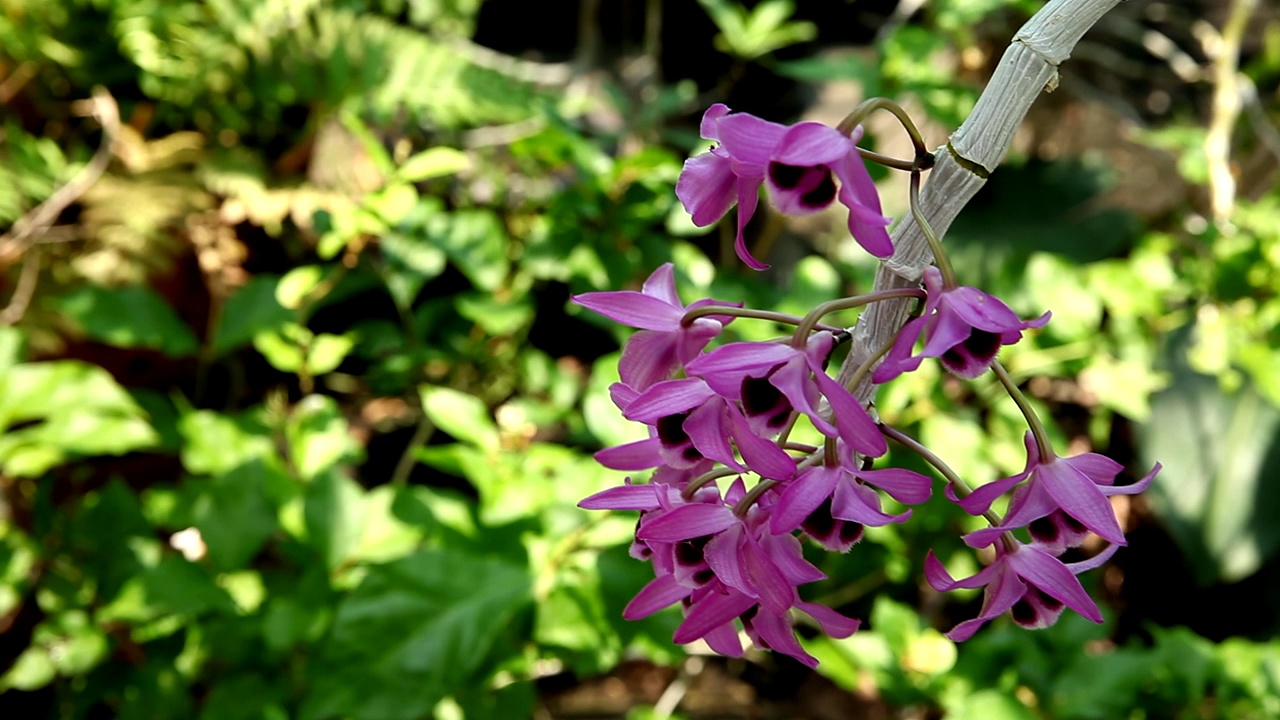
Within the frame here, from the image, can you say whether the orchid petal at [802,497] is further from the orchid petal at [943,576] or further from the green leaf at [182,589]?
the green leaf at [182,589]

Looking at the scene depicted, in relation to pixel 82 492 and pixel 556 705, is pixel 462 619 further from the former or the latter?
pixel 82 492

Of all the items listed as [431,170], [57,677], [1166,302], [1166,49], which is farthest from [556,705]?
[1166,49]

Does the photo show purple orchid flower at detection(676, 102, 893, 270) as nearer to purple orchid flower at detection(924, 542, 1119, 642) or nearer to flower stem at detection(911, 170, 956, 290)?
flower stem at detection(911, 170, 956, 290)

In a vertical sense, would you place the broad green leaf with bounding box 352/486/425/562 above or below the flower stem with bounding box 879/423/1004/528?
below

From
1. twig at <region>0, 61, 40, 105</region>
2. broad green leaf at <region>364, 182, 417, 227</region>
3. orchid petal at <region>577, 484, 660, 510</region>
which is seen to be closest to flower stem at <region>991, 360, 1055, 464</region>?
orchid petal at <region>577, 484, 660, 510</region>

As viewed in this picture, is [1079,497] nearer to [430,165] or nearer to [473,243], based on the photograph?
[430,165]

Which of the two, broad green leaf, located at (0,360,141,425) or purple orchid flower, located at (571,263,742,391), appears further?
broad green leaf, located at (0,360,141,425)
